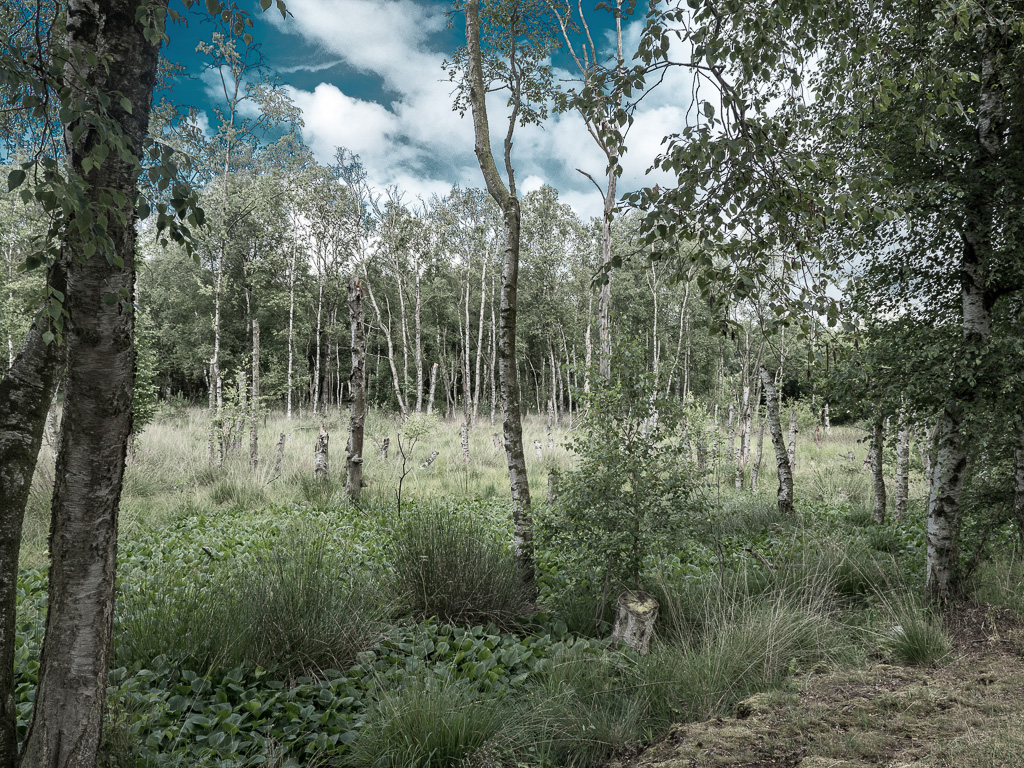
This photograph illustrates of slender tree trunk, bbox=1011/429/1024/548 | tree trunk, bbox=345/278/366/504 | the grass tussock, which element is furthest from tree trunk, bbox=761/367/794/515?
the grass tussock

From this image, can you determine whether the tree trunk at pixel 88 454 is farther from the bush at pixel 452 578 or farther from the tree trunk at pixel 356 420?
the tree trunk at pixel 356 420

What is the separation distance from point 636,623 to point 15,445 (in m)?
3.86

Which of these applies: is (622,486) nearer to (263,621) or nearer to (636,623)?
(636,623)

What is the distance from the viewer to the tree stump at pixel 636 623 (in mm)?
3766

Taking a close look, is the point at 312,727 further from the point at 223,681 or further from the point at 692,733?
the point at 692,733

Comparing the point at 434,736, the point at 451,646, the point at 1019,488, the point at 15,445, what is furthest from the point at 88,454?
the point at 1019,488

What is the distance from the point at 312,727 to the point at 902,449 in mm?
9469

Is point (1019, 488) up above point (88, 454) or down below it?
below

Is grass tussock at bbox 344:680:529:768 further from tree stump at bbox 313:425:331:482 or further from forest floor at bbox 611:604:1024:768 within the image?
tree stump at bbox 313:425:331:482

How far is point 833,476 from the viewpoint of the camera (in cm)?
1498

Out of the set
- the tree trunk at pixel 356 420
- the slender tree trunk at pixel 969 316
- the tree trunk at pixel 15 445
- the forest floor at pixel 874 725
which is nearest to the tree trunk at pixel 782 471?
the slender tree trunk at pixel 969 316

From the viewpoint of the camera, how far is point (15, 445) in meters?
2.42

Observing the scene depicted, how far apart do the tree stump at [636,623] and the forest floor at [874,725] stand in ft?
3.19

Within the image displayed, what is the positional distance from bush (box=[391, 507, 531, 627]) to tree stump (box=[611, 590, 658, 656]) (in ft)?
3.29
